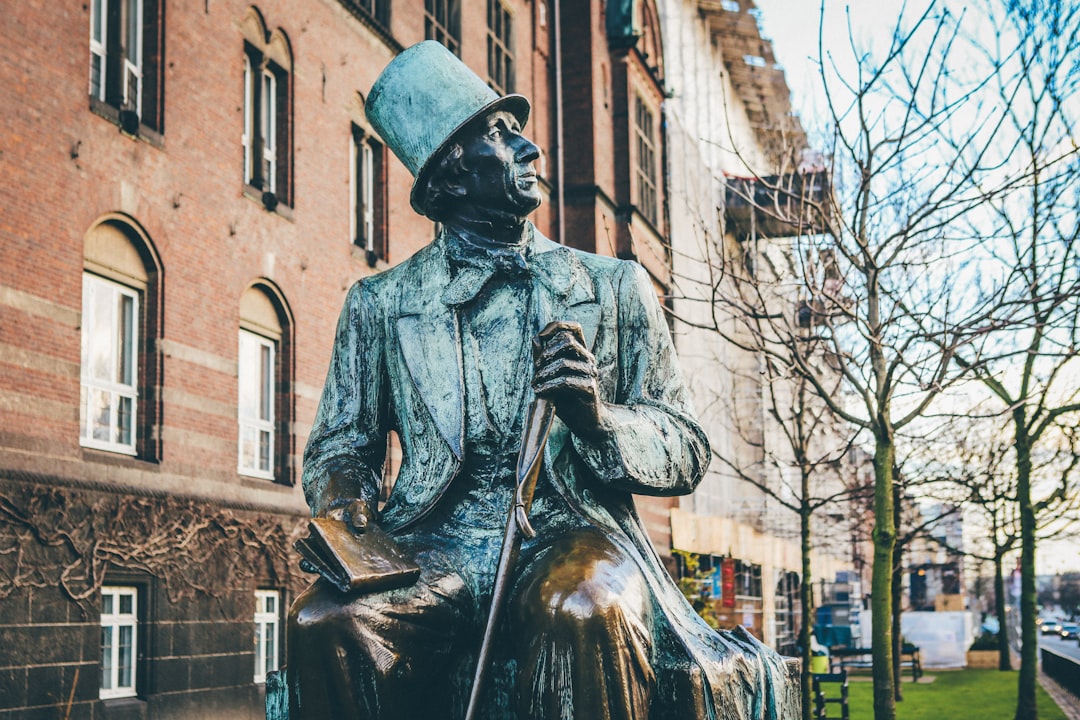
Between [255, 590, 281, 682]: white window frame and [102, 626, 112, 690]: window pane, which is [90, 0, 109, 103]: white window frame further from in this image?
[255, 590, 281, 682]: white window frame

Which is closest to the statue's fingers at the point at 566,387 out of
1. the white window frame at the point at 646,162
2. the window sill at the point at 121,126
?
the window sill at the point at 121,126

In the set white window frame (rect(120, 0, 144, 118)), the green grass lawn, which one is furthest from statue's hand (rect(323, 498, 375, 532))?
the green grass lawn

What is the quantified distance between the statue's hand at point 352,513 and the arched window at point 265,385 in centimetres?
1486

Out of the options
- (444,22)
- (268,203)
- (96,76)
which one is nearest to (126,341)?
(96,76)

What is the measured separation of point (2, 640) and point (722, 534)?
24864 millimetres

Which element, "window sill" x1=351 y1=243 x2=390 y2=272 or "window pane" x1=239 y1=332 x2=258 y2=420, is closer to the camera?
"window pane" x1=239 y1=332 x2=258 y2=420

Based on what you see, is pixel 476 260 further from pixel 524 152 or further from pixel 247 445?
pixel 247 445

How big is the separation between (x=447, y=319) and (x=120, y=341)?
1280cm

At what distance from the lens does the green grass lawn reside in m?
21.8

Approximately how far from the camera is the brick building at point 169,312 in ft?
45.6

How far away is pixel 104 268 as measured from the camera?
15344mm

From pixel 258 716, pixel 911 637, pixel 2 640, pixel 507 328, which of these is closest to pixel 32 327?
pixel 2 640

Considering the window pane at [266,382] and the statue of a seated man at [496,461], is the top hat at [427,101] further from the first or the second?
the window pane at [266,382]

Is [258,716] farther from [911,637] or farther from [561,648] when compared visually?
[911,637]
